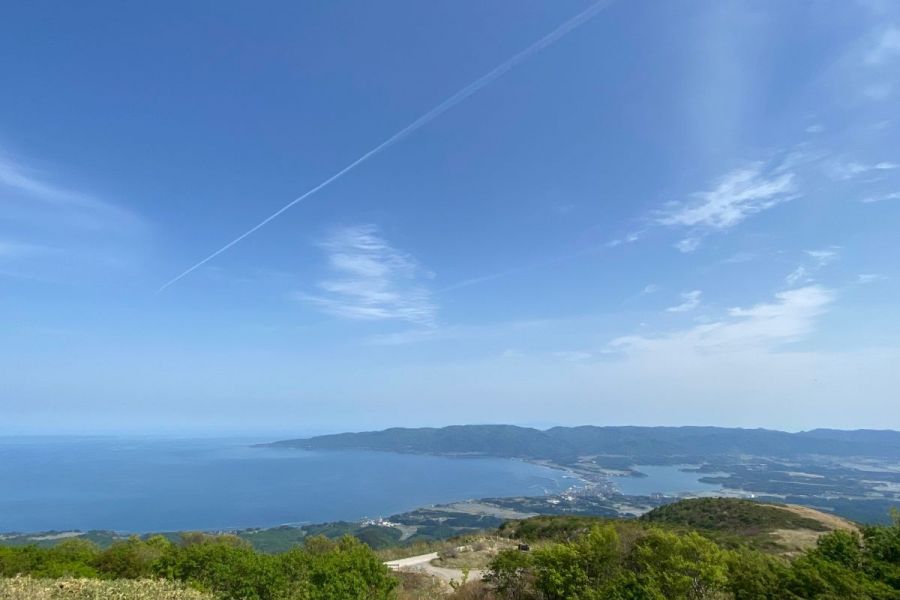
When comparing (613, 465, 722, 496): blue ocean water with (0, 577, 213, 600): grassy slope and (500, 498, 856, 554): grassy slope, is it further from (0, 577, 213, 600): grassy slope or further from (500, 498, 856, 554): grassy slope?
(0, 577, 213, 600): grassy slope

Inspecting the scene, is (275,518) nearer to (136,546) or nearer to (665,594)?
(136,546)

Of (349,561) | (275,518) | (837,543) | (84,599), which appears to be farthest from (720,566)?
(275,518)

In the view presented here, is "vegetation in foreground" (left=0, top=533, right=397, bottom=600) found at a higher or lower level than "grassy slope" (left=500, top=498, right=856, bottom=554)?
higher

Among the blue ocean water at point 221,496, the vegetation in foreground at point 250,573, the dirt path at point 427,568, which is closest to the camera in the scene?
the vegetation in foreground at point 250,573

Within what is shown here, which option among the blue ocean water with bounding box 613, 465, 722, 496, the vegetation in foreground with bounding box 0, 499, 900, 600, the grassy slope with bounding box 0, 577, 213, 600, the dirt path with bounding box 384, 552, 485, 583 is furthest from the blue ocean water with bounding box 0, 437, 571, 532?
the grassy slope with bounding box 0, 577, 213, 600

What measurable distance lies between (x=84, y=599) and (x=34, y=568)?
9.45 meters

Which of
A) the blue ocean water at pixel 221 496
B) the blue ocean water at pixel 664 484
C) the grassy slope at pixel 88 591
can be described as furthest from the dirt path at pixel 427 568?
the blue ocean water at pixel 664 484

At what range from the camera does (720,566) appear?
10492 mm

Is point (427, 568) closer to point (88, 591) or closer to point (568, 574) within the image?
point (568, 574)

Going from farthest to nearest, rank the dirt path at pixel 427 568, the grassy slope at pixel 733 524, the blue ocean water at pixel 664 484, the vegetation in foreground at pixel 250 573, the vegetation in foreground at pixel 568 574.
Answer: the blue ocean water at pixel 664 484
the grassy slope at pixel 733 524
the dirt path at pixel 427 568
the vegetation in foreground at pixel 250 573
the vegetation in foreground at pixel 568 574

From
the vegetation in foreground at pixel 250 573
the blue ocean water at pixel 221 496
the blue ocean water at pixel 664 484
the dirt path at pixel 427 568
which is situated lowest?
the blue ocean water at pixel 221 496

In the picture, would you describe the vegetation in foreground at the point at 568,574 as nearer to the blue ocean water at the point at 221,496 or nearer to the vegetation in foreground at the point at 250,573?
the vegetation in foreground at the point at 250,573

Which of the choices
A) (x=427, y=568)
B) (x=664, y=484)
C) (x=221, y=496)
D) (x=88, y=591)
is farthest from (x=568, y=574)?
(x=664, y=484)

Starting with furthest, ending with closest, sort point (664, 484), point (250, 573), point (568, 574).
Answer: point (664, 484)
point (250, 573)
point (568, 574)
